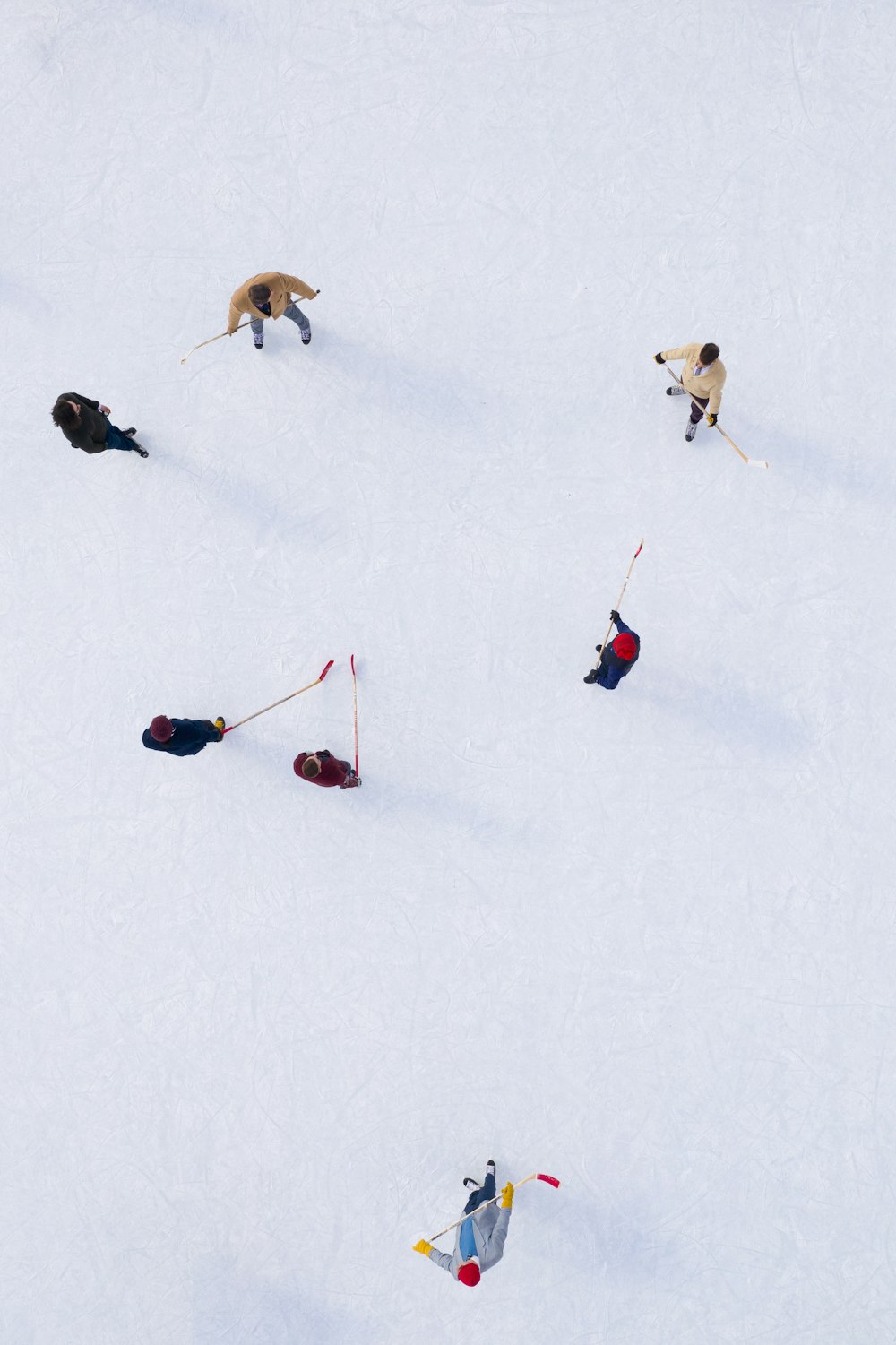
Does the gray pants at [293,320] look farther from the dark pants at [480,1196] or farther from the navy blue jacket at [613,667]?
the dark pants at [480,1196]

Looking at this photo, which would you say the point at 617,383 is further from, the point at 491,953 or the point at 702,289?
the point at 491,953

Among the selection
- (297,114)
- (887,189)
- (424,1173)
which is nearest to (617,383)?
(887,189)

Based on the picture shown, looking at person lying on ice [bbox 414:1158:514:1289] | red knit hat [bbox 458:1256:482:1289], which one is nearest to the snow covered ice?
person lying on ice [bbox 414:1158:514:1289]

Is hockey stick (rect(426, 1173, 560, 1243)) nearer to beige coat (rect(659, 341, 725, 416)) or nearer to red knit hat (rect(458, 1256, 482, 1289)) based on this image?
red knit hat (rect(458, 1256, 482, 1289))

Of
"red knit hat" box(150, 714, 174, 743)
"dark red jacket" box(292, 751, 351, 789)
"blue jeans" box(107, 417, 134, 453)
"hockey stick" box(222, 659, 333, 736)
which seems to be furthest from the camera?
"hockey stick" box(222, 659, 333, 736)

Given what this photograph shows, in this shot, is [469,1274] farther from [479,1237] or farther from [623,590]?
[623,590]

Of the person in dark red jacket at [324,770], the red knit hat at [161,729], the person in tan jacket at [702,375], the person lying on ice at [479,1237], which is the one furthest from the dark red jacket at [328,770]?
the person in tan jacket at [702,375]
